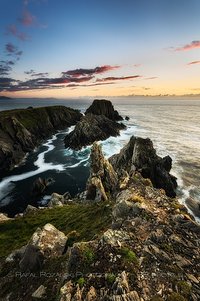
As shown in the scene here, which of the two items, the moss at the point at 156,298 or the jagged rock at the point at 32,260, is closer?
the moss at the point at 156,298

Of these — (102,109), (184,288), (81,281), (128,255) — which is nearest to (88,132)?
(102,109)

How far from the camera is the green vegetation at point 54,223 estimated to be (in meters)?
27.0

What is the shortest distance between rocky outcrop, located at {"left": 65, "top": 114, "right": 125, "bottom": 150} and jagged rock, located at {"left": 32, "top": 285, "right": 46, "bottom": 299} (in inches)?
3346

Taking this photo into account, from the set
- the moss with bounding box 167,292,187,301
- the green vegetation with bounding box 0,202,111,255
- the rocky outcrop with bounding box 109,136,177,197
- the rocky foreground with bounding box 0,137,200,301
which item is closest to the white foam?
the green vegetation with bounding box 0,202,111,255

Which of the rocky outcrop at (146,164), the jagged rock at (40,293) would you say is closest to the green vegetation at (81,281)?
the jagged rock at (40,293)

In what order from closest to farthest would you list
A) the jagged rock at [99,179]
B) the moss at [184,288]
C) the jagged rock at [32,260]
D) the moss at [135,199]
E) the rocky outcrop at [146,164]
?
the moss at [184,288], the jagged rock at [32,260], the moss at [135,199], the jagged rock at [99,179], the rocky outcrop at [146,164]

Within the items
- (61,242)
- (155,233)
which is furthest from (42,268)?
(155,233)

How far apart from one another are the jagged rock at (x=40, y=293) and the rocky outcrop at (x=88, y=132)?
8500cm

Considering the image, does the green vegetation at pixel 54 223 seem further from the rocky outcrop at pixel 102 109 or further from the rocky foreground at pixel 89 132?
the rocky outcrop at pixel 102 109

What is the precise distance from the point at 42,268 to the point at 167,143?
90404mm

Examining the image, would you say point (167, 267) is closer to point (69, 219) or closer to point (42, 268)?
point (42, 268)

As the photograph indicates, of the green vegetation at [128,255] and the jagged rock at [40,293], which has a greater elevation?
the green vegetation at [128,255]

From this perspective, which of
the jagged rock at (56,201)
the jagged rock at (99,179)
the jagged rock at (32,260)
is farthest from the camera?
the jagged rock at (56,201)

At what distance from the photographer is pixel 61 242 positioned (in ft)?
Answer: 63.3
